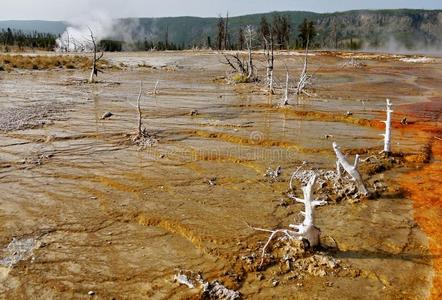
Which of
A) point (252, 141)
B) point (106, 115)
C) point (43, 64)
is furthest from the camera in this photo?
point (43, 64)

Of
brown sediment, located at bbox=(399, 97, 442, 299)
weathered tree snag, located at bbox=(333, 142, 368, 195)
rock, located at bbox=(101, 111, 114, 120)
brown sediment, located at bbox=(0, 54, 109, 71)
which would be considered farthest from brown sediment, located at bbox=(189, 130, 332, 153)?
brown sediment, located at bbox=(0, 54, 109, 71)

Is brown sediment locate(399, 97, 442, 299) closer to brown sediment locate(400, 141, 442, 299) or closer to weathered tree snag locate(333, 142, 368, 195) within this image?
brown sediment locate(400, 141, 442, 299)

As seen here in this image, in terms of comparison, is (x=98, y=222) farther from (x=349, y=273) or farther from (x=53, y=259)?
(x=349, y=273)

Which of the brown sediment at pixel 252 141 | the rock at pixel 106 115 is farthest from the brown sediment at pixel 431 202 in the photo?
the rock at pixel 106 115

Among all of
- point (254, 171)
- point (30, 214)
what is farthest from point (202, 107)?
point (30, 214)

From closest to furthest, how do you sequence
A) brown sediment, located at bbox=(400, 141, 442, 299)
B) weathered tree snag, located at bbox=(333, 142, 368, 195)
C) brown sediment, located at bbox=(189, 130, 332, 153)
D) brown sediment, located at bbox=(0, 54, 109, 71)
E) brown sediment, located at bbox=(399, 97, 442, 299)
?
1. brown sediment, located at bbox=(400, 141, 442, 299)
2. brown sediment, located at bbox=(399, 97, 442, 299)
3. weathered tree snag, located at bbox=(333, 142, 368, 195)
4. brown sediment, located at bbox=(189, 130, 332, 153)
5. brown sediment, located at bbox=(0, 54, 109, 71)

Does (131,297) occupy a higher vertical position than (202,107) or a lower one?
lower

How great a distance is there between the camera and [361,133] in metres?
12.0

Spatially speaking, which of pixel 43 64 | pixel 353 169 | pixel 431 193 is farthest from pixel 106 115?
pixel 43 64

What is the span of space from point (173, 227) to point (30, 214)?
213cm

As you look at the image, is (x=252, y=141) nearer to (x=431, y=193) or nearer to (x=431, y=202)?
(x=431, y=193)

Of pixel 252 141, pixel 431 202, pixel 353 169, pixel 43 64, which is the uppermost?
pixel 43 64

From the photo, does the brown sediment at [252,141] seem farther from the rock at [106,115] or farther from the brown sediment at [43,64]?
the brown sediment at [43,64]

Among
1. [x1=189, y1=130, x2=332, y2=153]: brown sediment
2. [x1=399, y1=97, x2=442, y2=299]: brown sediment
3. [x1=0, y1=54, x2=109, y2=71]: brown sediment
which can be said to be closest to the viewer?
[x1=399, y1=97, x2=442, y2=299]: brown sediment
